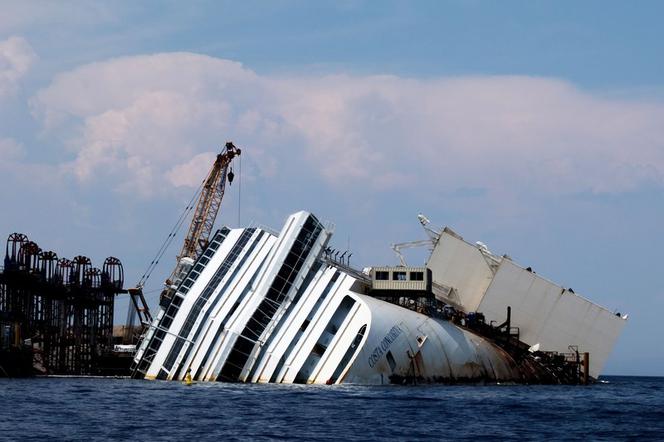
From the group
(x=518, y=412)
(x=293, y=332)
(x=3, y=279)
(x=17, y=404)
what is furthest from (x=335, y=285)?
(x=3, y=279)

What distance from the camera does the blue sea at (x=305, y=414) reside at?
57281mm

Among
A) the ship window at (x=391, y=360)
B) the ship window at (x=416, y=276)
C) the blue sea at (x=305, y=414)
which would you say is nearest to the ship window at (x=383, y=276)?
the ship window at (x=416, y=276)

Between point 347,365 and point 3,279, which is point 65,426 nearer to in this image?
point 347,365

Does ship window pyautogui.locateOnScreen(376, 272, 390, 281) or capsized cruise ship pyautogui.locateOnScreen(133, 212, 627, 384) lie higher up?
ship window pyautogui.locateOnScreen(376, 272, 390, 281)

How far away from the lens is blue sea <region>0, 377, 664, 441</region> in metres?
57.3

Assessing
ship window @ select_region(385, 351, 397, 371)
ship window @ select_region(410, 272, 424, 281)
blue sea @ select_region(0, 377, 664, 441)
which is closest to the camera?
blue sea @ select_region(0, 377, 664, 441)

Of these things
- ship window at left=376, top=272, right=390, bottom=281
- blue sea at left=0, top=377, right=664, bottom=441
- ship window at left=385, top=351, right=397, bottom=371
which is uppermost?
ship window at left=376, top=272, right=390, bottom=281

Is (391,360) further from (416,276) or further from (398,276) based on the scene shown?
(416,276)

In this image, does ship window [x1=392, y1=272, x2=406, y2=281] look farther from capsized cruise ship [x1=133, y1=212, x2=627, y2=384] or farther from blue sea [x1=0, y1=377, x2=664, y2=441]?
blue sea [x1=0, y1=377, x2=664, y2=441]

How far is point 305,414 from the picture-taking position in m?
64.4

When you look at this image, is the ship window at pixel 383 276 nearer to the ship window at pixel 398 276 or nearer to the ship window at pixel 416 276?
the ship window at pixel 398 276

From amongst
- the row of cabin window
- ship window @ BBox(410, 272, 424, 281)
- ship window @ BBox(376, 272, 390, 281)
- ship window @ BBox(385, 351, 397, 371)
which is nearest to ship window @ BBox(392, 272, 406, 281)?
the row of cabin window

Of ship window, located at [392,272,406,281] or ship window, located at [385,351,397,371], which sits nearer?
ship window, located at [385,351,397,371]

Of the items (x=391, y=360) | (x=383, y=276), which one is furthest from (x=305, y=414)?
(x=383, y=276)
